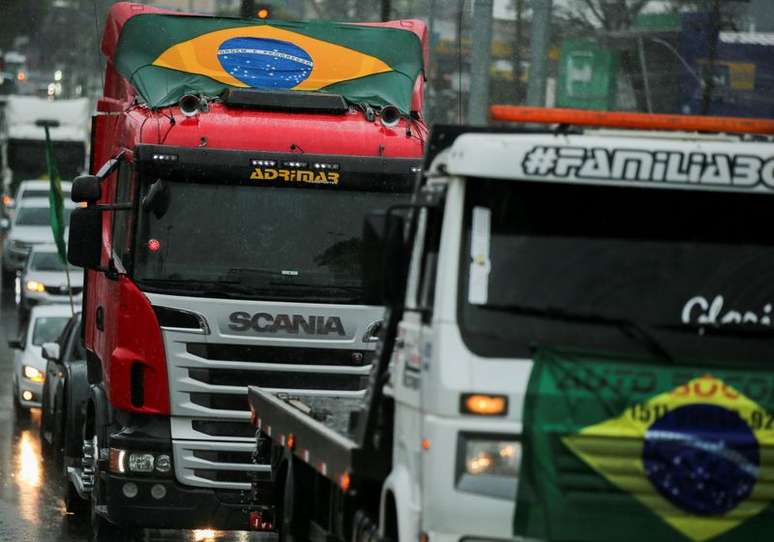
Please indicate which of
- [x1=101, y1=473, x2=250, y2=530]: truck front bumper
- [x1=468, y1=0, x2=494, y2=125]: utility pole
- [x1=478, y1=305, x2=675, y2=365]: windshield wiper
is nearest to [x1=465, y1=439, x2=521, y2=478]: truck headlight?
[x1=478, y1=305, x2=675, y2=365]: windshield wiper

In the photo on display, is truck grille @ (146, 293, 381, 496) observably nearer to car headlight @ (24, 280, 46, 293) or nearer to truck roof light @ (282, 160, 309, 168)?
truck roof light @ (282, 160, 309, 168)

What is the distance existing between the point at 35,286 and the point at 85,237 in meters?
18.0

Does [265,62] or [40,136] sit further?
[40,136]

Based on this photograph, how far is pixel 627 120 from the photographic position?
758 cm

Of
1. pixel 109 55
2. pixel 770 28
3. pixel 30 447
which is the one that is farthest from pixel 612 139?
pixel 770 28

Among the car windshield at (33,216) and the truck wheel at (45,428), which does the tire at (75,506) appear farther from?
the car windshield at (33,216)

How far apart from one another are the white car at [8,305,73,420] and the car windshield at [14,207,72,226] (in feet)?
50.1

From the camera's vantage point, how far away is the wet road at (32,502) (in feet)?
42.9

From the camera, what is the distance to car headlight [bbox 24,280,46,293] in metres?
28.7

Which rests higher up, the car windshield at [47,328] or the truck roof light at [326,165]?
the truck roof light at [326,165]

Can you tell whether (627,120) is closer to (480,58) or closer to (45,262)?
(480,58)

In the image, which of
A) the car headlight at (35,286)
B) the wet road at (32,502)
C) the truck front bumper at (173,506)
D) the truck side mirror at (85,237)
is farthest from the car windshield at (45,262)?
the truck front bumper at (173,506)

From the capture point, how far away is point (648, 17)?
23.8m

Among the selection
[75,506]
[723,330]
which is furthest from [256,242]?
[723,330]
